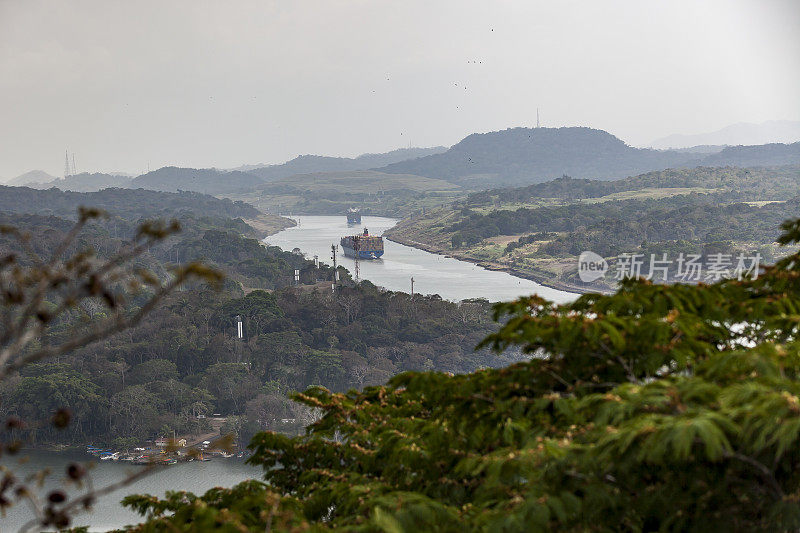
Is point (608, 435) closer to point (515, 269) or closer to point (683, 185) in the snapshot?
point (515, 269)

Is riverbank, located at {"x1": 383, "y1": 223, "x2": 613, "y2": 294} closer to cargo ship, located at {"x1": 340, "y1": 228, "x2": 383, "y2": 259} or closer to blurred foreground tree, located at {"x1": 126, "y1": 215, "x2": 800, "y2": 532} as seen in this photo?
cargo ship, located at {"x1": 340, "y1": 228, "x2": 383, "y2": 259}

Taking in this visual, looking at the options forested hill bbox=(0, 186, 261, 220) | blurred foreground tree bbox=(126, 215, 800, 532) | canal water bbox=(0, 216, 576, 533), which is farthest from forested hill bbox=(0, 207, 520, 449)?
forested hill bbox=(0, 186, 261, 220)

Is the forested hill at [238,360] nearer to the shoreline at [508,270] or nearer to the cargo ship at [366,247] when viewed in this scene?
the shoreline at [508,270]

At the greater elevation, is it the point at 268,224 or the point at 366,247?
the point at 366,247

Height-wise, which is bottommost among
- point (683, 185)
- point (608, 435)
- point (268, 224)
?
point (268, 224)

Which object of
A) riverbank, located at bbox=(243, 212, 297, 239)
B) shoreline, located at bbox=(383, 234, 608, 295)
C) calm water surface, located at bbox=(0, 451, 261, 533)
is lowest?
calm water surface, located at bbox=(0, 451, 261, 533)

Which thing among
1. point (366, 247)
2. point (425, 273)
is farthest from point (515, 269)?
point (366, 247)
